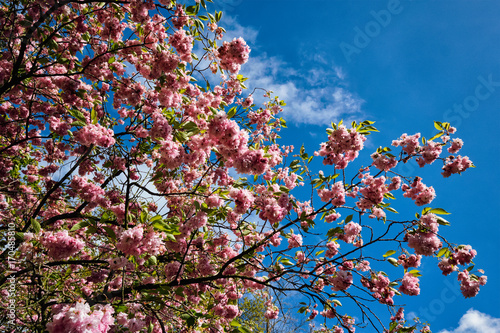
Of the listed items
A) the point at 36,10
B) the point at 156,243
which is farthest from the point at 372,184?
the point at 36,10

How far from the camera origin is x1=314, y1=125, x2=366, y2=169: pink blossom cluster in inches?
150

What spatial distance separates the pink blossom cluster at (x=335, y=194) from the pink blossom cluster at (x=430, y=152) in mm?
1214

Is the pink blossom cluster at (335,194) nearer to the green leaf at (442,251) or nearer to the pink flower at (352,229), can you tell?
the pink flower at (352,229)

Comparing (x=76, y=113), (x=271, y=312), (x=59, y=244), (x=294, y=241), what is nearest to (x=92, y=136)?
(x=76, y=113)

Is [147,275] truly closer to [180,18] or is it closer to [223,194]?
[223,194]

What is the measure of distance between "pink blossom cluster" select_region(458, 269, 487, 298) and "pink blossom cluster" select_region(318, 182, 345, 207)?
1.73 meters

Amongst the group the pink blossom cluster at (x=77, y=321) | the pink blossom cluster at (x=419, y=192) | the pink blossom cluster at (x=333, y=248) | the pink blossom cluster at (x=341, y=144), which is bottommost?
the pink blossom cluster at (x=77, y=321)

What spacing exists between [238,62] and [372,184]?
273 cm

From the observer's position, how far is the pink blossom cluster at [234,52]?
4.00 metres

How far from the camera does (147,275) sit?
4.53 metres

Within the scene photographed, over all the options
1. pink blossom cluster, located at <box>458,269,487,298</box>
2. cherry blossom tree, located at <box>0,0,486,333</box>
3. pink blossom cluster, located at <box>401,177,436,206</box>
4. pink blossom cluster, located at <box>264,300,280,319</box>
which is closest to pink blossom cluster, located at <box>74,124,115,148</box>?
cherry blossom tree, located at <box>0,0,486,333</box>

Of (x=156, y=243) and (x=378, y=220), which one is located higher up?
(x=378, y=220)

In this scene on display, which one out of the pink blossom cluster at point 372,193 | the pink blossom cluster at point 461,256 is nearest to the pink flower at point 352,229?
the pink blossom cluster at point 372,193

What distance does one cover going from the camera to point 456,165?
3941mm
